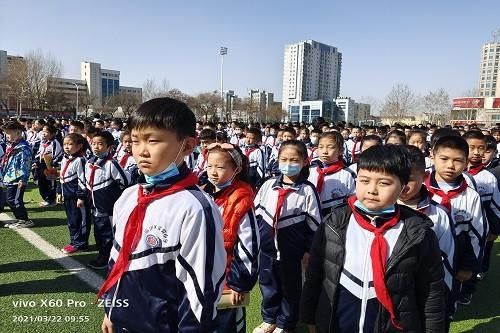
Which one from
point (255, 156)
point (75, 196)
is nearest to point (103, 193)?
point (75, 196)

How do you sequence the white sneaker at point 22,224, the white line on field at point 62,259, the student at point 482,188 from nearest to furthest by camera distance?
the student at point 482,188 < the white line on field at point 62,259 < the white sneaker at point 22,224

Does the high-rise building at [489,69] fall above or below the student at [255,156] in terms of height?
above

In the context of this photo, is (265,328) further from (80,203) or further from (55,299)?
(80,203)

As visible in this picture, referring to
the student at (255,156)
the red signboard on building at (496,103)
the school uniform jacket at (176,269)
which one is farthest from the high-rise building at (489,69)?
the school uniform jacket at (176,269)

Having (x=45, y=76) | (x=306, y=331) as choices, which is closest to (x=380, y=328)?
(x=306, y=331)

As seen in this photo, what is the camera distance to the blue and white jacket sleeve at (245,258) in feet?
7.99

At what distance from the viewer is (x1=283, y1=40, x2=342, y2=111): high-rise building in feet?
414

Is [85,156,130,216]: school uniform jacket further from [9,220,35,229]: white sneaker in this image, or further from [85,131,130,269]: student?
[9,220,35,229]: white sneaker

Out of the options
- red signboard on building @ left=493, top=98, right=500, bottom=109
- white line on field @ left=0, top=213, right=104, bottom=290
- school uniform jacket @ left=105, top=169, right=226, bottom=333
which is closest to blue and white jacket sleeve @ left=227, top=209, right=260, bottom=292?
school uniform jacket @ left=105, top=169, right=226, bottom=333

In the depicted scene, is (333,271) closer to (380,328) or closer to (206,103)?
(380,328)

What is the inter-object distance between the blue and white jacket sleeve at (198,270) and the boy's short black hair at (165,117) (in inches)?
15.5

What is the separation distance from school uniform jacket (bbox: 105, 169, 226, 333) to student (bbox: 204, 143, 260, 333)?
30.4 inches

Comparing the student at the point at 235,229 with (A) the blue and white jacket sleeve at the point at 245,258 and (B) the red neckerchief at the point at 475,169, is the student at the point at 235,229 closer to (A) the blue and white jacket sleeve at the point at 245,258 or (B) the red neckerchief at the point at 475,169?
(A) the blue and white jacket sleeve at the point at 245,258

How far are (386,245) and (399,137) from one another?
4.89 m
